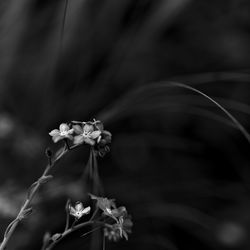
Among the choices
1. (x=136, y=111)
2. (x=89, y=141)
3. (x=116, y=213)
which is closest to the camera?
(x=89, y=141)

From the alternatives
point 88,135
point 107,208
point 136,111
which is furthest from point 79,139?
point 136,111

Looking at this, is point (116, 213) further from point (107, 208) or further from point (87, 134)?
point (87, 134)

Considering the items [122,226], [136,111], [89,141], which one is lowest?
[122,226]

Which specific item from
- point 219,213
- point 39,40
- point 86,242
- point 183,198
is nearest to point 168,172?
point 183,198

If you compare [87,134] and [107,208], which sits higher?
[87,134]

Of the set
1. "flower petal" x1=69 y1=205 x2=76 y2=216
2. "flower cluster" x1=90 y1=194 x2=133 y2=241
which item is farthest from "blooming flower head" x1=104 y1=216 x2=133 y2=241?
"flower petal" x1=69 y1=205 x2=76 y2=216

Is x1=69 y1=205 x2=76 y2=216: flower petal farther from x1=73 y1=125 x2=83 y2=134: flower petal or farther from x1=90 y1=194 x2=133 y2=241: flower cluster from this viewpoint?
x1=73 y1=125 x2=83 y2=134: flower petal

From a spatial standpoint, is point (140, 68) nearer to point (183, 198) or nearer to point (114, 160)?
point (114, 160)
